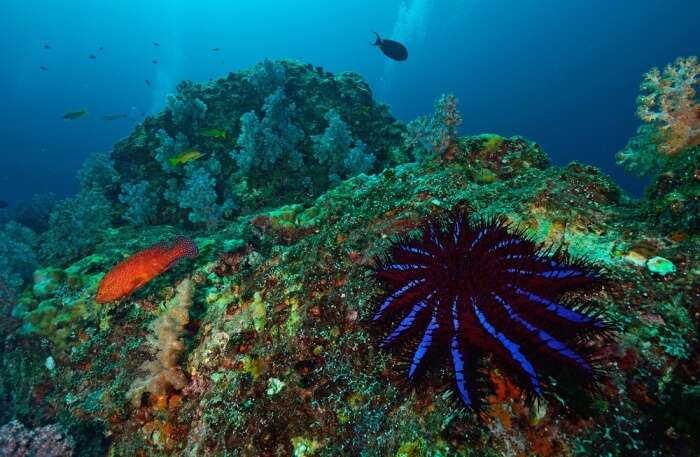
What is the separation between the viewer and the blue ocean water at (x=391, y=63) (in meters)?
76.4

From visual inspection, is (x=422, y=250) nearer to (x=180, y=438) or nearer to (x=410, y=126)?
(x=180, y=438)

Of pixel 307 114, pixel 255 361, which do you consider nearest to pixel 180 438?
pixel 255 361

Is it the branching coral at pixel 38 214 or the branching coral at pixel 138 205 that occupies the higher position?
the branching coral at pixel 138 205

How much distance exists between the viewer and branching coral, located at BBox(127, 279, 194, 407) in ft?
9.80

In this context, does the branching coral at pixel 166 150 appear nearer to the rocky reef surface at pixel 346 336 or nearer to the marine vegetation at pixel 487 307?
the rocky reef surface at pixel 346 336

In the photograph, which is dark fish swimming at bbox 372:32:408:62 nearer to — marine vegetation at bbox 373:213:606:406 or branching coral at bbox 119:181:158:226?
branching coral at bbox 119:181:158:226

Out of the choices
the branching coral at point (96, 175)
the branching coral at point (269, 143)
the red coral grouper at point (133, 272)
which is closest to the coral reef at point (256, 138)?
the branching coral at point (269, 143)

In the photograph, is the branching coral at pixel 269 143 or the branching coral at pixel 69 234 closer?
the branching coral at pixel 69 234

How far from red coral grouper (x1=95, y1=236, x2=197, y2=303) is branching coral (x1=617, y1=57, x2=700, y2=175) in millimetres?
5501

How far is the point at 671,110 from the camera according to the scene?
4043mm

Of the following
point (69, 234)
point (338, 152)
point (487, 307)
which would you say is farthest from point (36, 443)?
point (338, 152)

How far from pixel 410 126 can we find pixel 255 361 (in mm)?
4609

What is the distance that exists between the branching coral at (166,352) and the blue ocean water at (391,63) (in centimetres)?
6296

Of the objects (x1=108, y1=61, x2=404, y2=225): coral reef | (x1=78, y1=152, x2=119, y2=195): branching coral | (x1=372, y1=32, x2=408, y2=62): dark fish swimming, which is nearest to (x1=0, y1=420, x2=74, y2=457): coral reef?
(x1=108, y1=61, x2=404, y2=225): coral reef
